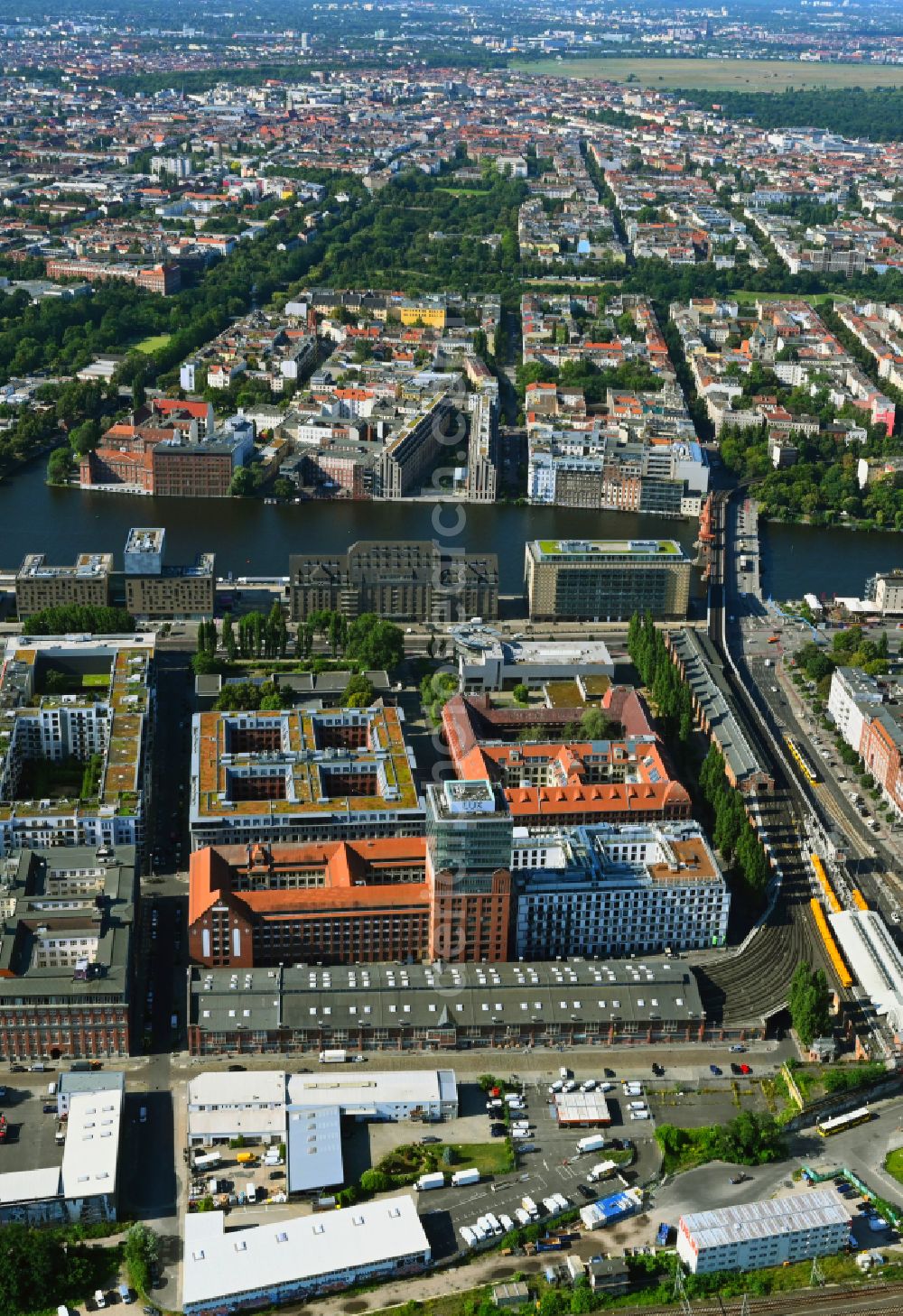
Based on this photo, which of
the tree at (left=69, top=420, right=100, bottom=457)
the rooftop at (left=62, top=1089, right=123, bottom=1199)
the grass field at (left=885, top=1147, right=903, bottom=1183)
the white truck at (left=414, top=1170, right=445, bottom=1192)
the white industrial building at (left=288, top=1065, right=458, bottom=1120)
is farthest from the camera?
the tree at (left=69, top=420, right=100, bottom=457)

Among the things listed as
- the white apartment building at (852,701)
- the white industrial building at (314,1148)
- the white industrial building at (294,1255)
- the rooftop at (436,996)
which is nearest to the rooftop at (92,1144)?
the white industrial building at (294,1255)

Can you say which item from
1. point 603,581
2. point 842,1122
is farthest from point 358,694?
point 842,1122

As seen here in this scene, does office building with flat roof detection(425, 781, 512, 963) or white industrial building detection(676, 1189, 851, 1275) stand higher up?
office building with flat roof detection(425, 781, 512, 963)

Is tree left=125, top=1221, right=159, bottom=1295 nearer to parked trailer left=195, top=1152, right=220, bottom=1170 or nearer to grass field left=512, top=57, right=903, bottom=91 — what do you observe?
parked trailer left=195, top=1152, right=220, bottom=1170

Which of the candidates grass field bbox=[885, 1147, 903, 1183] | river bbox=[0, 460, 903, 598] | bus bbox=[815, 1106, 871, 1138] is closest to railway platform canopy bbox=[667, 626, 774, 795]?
river bbox=[0, 460, 903, 598]

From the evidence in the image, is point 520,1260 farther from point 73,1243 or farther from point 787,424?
point 787,424

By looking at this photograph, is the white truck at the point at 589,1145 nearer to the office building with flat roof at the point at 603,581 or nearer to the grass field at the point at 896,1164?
the grass field at the point at 896,1164
